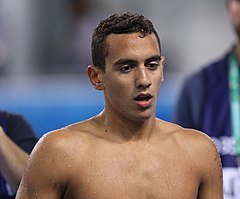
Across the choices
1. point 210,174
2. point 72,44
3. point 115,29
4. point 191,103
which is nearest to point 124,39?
point 115,29

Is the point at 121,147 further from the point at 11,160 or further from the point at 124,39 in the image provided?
the point at 11,160

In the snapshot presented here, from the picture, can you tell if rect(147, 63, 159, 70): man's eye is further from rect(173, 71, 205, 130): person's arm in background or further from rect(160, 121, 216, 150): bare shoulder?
rect(173, 71, 205, 130): person's arm in background

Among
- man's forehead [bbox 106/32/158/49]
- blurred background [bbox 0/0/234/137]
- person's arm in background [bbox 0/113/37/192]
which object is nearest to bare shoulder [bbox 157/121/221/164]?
man's forehead [bbox 106/32/158/49]

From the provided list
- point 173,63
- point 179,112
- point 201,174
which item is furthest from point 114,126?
point 173,63

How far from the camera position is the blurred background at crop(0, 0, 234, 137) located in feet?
18.2

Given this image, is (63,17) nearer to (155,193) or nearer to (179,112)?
(179,112)

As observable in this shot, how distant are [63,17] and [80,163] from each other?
14.9ft

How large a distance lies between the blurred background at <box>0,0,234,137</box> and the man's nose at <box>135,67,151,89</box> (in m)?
2.45

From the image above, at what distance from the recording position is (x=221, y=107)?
14.5 ft

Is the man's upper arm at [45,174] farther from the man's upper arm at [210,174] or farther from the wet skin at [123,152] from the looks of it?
the man's upper arm at [210,174]

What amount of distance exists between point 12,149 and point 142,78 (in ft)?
2.10

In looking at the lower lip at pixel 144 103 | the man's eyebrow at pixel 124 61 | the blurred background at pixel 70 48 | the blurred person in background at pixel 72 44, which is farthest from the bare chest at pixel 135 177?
the blurred person in background at pixel 72 44

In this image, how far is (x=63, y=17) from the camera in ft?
23.8

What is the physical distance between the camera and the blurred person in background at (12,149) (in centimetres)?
312
